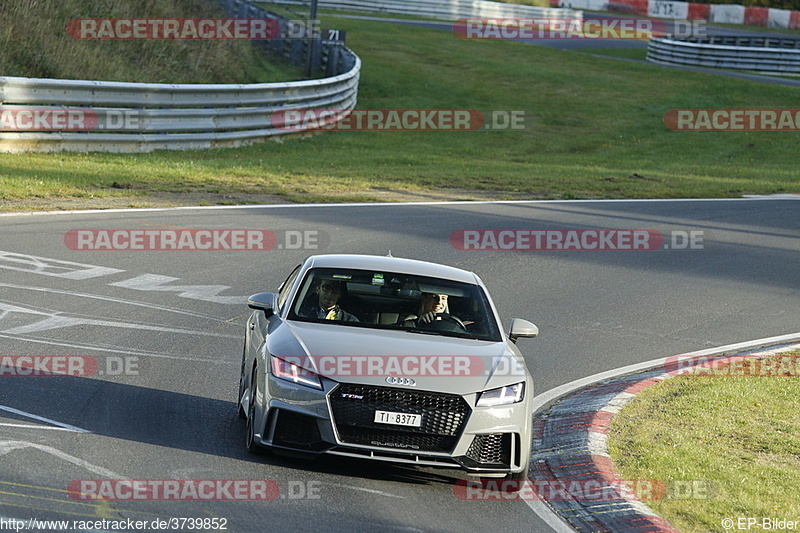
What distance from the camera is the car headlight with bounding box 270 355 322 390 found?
25.6 feet

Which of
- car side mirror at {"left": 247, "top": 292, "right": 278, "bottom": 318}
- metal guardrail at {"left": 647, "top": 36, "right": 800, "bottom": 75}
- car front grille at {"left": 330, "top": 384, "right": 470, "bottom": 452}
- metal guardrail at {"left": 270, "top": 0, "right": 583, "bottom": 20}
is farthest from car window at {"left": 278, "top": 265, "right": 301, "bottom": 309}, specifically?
metal guardrail at {"left": 270, "top": 0, "right": 583, "bottom": 20}

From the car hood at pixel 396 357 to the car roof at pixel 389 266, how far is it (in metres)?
0.83

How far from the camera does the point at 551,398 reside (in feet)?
34.7

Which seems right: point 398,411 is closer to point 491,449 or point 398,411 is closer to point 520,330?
point 491,449

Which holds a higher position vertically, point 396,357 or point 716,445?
point 396,357

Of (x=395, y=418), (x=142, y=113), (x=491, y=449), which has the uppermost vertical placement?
(x=395, y=418)

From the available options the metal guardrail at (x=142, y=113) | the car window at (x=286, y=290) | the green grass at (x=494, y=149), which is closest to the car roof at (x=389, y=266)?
the car window at (x=286, y=290)

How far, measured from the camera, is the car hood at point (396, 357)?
25.7ft

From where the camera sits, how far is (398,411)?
7.75 meters

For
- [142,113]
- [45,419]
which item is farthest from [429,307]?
[142,113]

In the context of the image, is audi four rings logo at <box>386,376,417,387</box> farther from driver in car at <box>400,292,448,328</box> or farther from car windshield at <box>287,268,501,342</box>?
driver in car at <box>400,292,448,328</box>

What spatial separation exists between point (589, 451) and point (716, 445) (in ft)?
3.59

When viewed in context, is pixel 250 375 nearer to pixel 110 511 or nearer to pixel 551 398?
pixel 110 511

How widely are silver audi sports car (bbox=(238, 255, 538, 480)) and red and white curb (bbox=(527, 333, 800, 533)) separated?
450 mm
